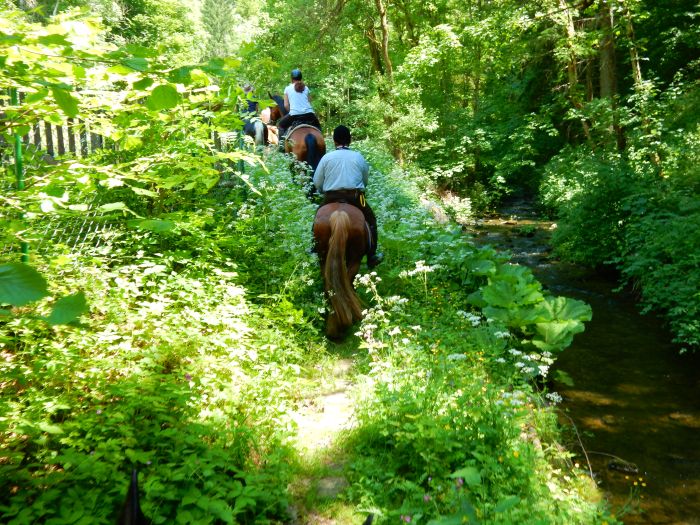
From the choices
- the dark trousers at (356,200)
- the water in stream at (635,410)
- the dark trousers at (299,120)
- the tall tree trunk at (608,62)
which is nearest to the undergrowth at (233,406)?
the water in stream at (635,410)

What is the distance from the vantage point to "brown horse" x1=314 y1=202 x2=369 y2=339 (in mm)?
5652

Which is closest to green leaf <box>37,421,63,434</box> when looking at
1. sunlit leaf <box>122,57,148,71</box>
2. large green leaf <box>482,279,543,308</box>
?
sunlit leaf <box>122,57,148,71</box>

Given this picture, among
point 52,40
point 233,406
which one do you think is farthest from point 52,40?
point 233,406

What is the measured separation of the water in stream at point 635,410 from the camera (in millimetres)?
4266

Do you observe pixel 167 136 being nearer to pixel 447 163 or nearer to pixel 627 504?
pixel 627 504

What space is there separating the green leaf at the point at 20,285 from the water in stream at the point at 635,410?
→ 14.8 feet

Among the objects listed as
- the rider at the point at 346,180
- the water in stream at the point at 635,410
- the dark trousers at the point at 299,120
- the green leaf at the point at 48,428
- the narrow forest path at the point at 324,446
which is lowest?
the water in stream at the point at 635,410

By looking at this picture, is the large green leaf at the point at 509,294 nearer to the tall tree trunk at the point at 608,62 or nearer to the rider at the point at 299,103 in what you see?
the rider at the point at 299,103

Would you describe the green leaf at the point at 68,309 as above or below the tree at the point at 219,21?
below

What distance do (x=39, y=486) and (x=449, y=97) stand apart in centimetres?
2404

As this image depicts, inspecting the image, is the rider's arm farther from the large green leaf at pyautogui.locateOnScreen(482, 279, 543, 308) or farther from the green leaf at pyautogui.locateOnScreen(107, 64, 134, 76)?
the green leaf at pyautogui.locateOnScreen(107, 64, 134, 76)

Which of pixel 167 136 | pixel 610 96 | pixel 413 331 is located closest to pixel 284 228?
pixel 167 136

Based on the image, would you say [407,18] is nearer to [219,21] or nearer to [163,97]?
[163,97]

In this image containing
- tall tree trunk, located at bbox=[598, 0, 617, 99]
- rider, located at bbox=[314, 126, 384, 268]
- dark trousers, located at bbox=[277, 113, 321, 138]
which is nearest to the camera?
rider, located at bbox=[314, 126, 384, 268]
